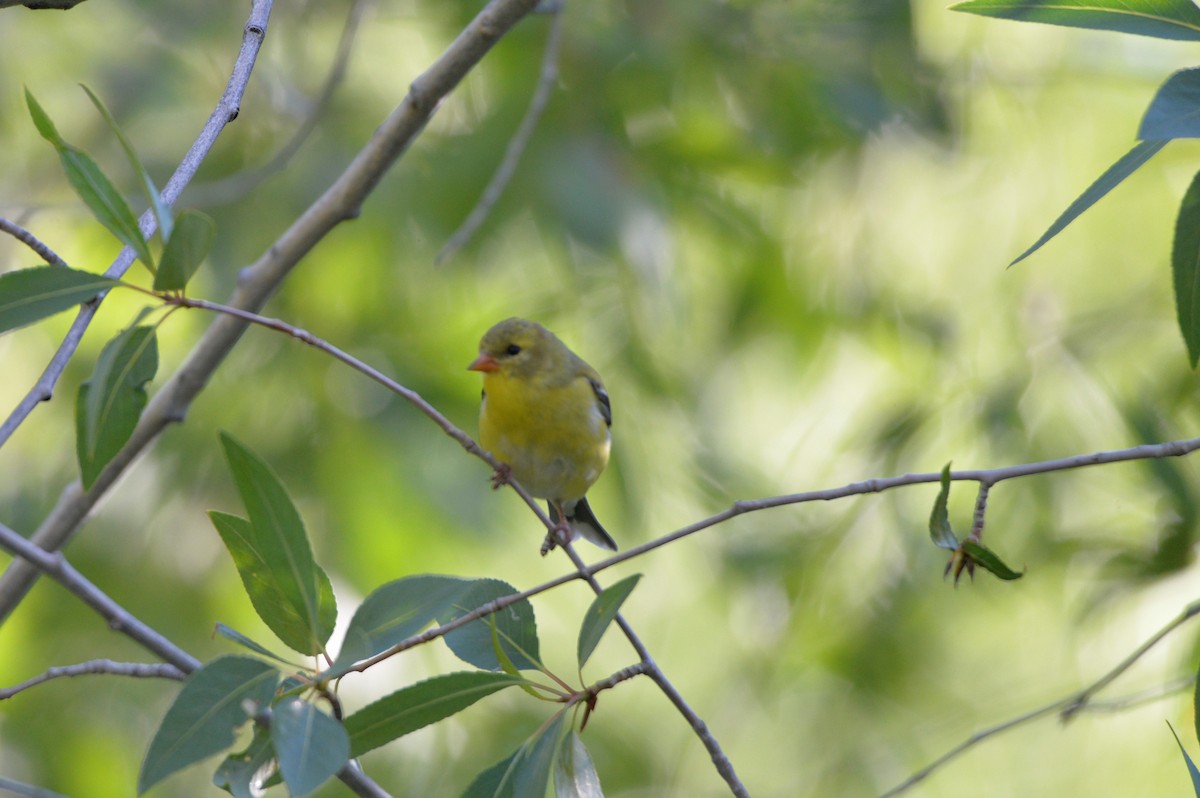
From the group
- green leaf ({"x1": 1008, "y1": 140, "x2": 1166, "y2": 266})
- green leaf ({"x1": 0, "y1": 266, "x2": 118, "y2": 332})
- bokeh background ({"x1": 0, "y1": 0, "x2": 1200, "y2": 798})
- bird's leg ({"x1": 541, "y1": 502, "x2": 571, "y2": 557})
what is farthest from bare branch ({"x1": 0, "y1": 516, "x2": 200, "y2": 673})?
bokeh background ({"x1": 0, "y1": 0, "x2": 1200, "y2": 798})

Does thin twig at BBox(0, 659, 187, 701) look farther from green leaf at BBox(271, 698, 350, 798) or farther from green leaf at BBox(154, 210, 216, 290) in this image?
green leaf at BBox(154, 210, 216, 290)

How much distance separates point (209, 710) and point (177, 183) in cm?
84

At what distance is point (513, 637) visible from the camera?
2.05 meters

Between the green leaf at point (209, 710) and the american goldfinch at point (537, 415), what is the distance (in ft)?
8.68

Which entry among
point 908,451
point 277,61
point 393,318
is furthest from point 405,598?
point 277,61

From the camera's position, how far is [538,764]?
197 centimetres

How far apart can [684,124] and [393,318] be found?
1766 millimetres

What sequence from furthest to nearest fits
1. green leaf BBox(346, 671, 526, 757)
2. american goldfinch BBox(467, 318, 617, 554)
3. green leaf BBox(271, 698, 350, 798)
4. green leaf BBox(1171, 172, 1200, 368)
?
american goldfinch BBox(467, 318, 617, 554)
green leaf BBox(1171, 172, 1200, 368)
green leaf BBox(346, 671, 526, 757)
green leaf BBox(271, 698, 350, 798)

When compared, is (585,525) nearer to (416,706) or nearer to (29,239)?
(416,706)

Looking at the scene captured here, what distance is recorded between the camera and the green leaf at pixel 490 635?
2008mm

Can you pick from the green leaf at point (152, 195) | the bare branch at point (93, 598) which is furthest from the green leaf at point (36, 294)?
the bare branch at point (93, 598)

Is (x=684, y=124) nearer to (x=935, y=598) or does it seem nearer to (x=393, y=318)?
(x=393, y=318)

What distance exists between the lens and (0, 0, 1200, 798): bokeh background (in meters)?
4.92

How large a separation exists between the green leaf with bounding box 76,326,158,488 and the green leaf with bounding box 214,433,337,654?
238 mm
